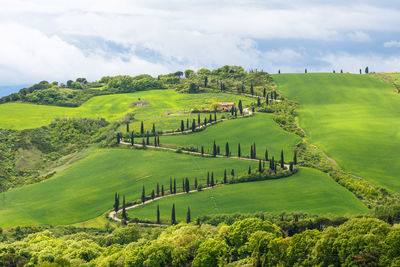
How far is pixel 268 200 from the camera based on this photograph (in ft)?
452

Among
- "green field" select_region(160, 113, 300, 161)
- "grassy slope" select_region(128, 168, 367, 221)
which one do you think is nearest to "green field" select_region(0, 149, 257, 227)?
"grassy slope" select_region(128, 168, 367, 221)

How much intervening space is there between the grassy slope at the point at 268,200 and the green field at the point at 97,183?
949 cm

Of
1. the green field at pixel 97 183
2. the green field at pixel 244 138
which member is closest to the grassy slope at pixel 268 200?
the green field at pixel 97 183

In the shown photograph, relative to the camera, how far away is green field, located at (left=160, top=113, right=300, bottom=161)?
579 feet

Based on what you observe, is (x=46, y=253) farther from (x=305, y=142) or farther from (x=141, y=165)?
(x=305, y=142)

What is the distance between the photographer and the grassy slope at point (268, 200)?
434 ft

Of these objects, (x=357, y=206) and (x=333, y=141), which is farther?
(x=333, y=141)

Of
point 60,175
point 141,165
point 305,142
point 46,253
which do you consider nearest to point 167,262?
point 46,253

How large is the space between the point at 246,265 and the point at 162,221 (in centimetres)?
5374

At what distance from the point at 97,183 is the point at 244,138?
53168 millimetres

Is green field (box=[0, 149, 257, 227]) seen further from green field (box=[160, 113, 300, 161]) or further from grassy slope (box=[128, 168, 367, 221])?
green field (box=[160, 113, 300, 161])

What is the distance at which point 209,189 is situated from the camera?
487 feet

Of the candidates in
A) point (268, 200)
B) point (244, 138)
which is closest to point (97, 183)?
point (244, 138)

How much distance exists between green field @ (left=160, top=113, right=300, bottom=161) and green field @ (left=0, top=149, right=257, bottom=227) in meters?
10.3
